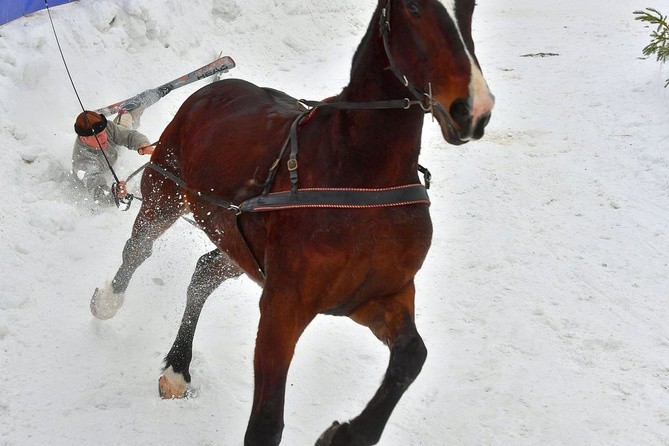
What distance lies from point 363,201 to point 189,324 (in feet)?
7.40

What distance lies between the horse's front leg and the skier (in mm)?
4031

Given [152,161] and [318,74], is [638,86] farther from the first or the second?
[152,161]

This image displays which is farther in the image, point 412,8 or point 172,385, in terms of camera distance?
point 172,385

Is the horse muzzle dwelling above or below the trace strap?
above

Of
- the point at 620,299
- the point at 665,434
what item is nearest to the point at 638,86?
the point at 620,299

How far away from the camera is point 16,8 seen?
9.16m

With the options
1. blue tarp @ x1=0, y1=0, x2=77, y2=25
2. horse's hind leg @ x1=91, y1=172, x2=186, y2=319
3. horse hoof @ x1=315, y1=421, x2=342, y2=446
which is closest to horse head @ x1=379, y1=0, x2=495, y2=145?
horse hoof @ x1=315, y1=421, x2=342, y2=446

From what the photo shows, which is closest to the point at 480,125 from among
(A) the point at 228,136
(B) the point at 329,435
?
(B) the point at 329,435

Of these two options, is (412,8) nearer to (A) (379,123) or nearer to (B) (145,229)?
(A) (379,123)

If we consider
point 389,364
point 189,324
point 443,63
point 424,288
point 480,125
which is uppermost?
point 443,63

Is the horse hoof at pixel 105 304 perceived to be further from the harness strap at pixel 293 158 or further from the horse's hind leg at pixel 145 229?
the harness strap at pixel 293 158

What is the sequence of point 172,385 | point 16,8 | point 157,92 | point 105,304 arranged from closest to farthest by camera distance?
point 172,385
point 105,304
point 157,92
point 16,8

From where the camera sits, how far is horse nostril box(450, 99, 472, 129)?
9.24 feet

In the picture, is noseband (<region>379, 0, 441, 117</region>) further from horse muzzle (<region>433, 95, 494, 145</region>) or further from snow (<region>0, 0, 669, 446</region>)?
snow (<region>0, 0, 669, 446</region>)
